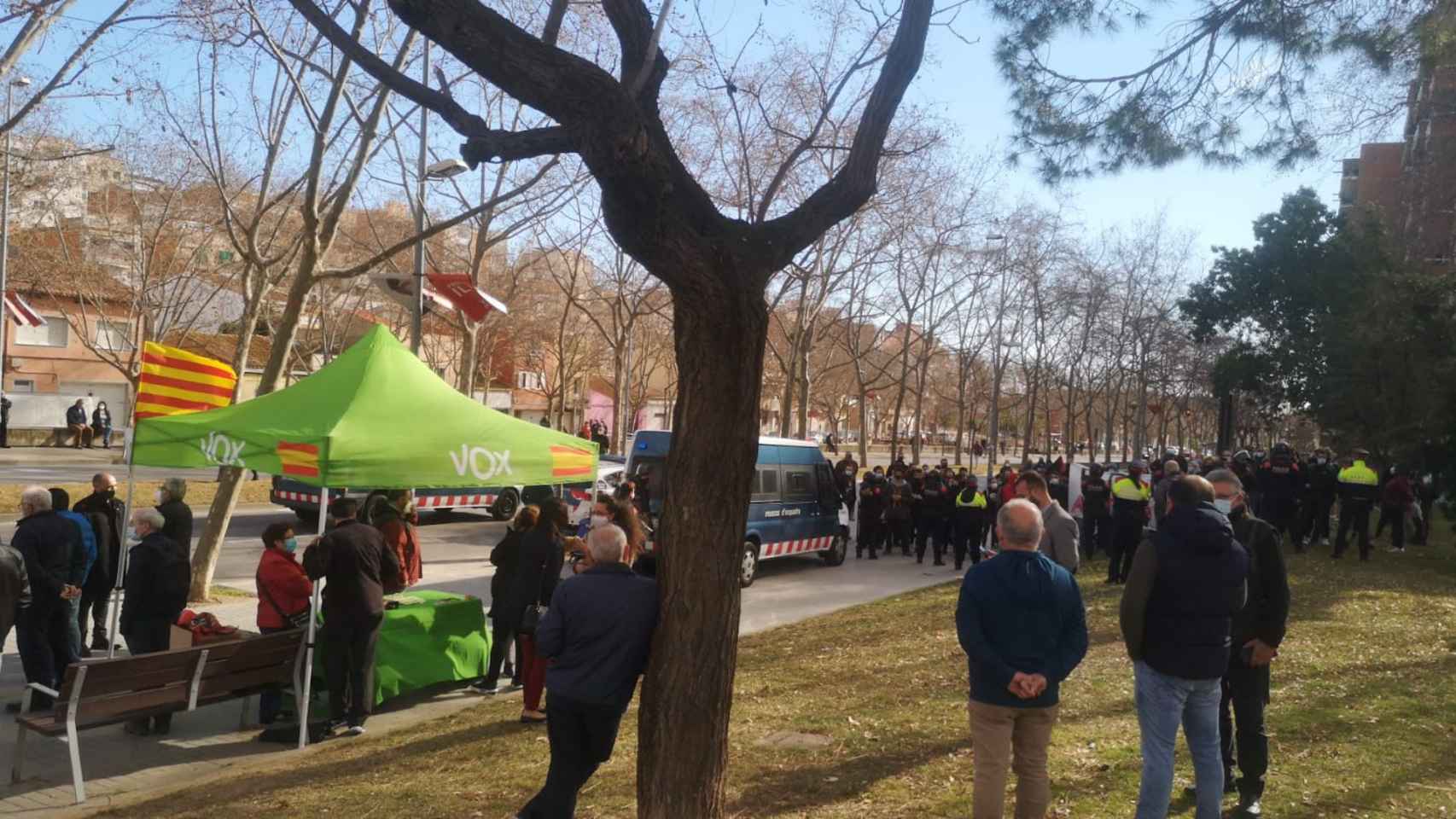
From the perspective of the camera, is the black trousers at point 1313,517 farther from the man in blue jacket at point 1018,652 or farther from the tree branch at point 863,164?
the tree branch at point 863,164

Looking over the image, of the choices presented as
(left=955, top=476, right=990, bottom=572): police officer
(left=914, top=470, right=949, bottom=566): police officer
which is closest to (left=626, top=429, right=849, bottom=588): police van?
(left=914, top=470, right=949, bottom=566): police officer

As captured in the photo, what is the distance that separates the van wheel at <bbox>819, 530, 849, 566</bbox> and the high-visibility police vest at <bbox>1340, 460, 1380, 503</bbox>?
8.09 meters

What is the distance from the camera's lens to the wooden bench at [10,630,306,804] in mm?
6363

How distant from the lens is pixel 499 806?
5852mm

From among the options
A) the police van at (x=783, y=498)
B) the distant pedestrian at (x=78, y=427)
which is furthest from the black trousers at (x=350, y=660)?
the distant pedestrian at (x=78, y=427)

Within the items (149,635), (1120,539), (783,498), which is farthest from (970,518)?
(149,635)

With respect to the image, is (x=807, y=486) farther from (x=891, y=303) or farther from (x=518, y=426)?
(x=891, y=303)

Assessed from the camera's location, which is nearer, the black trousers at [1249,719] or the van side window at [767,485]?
the black trousers at [1249,719]

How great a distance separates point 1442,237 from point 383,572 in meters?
25.9

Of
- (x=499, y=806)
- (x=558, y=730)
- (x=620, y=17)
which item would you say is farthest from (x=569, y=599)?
(x=620, y=17)

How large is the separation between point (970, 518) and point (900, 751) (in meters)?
11.1

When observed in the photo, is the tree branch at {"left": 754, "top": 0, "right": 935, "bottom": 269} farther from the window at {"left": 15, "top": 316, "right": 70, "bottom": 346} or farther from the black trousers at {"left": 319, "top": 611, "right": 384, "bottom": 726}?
the window at {"left": 15, "top": 316, "right": 70, "bottom": 346}

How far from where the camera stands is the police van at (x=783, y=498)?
15438 millimetres

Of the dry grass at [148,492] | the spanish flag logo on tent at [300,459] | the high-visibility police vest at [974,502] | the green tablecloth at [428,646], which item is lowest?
the green tablecloth at [428,646]
